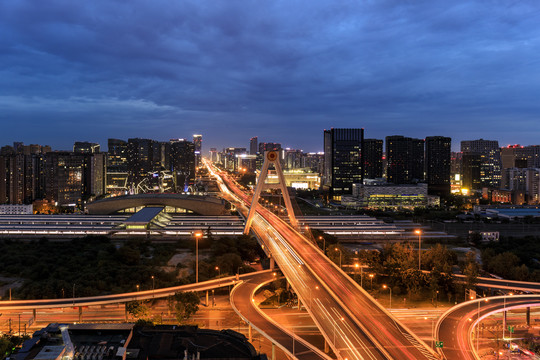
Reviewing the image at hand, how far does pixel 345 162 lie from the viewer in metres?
73.9

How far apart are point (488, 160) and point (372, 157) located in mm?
32435

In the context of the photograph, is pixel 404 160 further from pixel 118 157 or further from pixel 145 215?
pixel 145 215

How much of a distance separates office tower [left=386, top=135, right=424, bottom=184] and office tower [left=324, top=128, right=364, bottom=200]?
19314 millimetres

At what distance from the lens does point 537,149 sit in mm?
111250

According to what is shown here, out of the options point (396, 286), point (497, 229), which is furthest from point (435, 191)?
point (396, 286)

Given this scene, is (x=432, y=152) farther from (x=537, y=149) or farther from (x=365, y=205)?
(x=537, y=149)

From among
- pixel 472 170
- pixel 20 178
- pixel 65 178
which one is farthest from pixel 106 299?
pixel 472 170

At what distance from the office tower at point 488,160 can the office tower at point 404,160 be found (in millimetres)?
9543

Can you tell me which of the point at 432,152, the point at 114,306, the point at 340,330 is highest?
the point at 432,152

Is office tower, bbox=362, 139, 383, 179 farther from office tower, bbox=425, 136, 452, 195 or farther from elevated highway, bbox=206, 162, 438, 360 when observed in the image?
elevated highway, bbox=206, 162, 438, 360

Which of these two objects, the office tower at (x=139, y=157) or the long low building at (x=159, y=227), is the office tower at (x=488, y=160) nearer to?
the long low building at (x=159, y=227)

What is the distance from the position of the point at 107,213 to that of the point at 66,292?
1041 inches

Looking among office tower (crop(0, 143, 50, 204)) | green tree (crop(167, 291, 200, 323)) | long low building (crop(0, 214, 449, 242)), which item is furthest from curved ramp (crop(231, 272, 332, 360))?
office tower (crop(0, 143, 50, 204))

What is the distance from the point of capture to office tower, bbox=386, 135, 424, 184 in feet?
299
